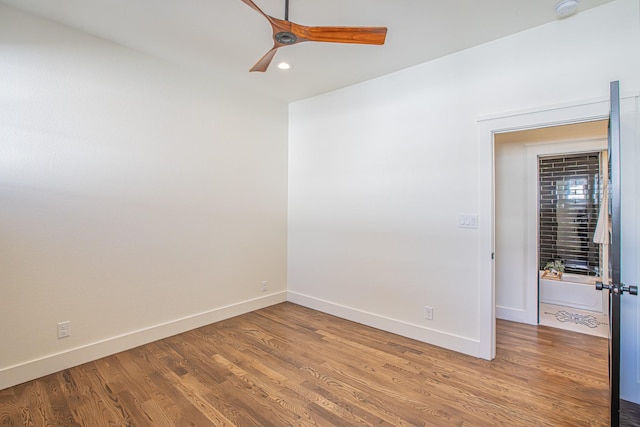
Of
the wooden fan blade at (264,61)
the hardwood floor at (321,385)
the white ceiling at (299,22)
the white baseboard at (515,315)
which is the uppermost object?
the white ceiling at (299,22)

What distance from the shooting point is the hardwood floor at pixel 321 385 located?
6.61ft

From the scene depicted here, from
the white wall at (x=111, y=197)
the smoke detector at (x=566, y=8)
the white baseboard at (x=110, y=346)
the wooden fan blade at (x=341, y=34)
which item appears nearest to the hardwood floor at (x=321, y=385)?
the white baseboard at (x=110, y=346)

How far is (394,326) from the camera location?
11.1ft

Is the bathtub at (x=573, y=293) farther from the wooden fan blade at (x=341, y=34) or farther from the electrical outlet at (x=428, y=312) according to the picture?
the wooden fan blade at (x=341, y=34)

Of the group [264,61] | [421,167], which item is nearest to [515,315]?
[421,167]

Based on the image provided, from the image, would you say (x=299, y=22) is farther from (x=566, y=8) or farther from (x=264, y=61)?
(x=566, y=8)

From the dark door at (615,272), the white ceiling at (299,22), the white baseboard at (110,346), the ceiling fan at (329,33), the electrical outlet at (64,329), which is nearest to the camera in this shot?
the dark door at (615,272)

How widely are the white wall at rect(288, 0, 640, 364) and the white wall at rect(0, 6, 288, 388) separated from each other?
3.03ft

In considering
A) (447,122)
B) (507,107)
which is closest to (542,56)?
(507,107)

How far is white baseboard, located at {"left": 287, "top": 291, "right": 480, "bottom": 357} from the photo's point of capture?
292 cm

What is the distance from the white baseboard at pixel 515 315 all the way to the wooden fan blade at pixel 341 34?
347 cm

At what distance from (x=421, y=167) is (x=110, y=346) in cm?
337

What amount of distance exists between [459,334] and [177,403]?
2426 mm

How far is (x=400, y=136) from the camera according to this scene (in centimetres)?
335
